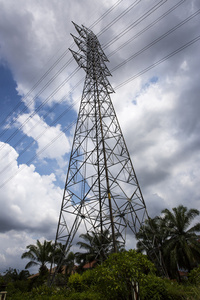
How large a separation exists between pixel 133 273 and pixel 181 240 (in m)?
15.1

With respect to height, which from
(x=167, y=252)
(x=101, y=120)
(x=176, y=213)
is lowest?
(x=167, y=252)

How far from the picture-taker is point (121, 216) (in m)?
11.0

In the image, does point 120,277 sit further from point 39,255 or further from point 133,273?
point 39,255

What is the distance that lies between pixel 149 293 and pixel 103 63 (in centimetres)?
1660

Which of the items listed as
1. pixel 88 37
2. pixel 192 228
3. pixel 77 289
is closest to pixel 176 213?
pixel 192 228

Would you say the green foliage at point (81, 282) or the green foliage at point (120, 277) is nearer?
the green foliage at point (120, 277)

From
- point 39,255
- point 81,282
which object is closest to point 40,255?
point 39,255

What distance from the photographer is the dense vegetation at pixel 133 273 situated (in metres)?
5.75

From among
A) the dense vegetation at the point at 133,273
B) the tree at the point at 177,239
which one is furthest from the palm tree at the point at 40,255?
the tree at the point at 177,239

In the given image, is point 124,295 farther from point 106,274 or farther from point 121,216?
point 121,216

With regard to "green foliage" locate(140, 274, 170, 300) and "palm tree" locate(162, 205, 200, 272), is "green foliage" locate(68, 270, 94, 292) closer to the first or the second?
"green foliage" locate(140, 274, 170, 300)

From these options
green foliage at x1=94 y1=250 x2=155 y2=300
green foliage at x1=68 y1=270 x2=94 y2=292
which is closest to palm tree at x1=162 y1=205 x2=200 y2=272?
green foliage at x1=68 y1=270 x2=94 y2=292

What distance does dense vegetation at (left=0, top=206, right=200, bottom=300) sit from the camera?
18.9 ft

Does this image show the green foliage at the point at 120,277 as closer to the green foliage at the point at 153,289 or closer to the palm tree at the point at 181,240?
the green foliage at the point at 153,289
